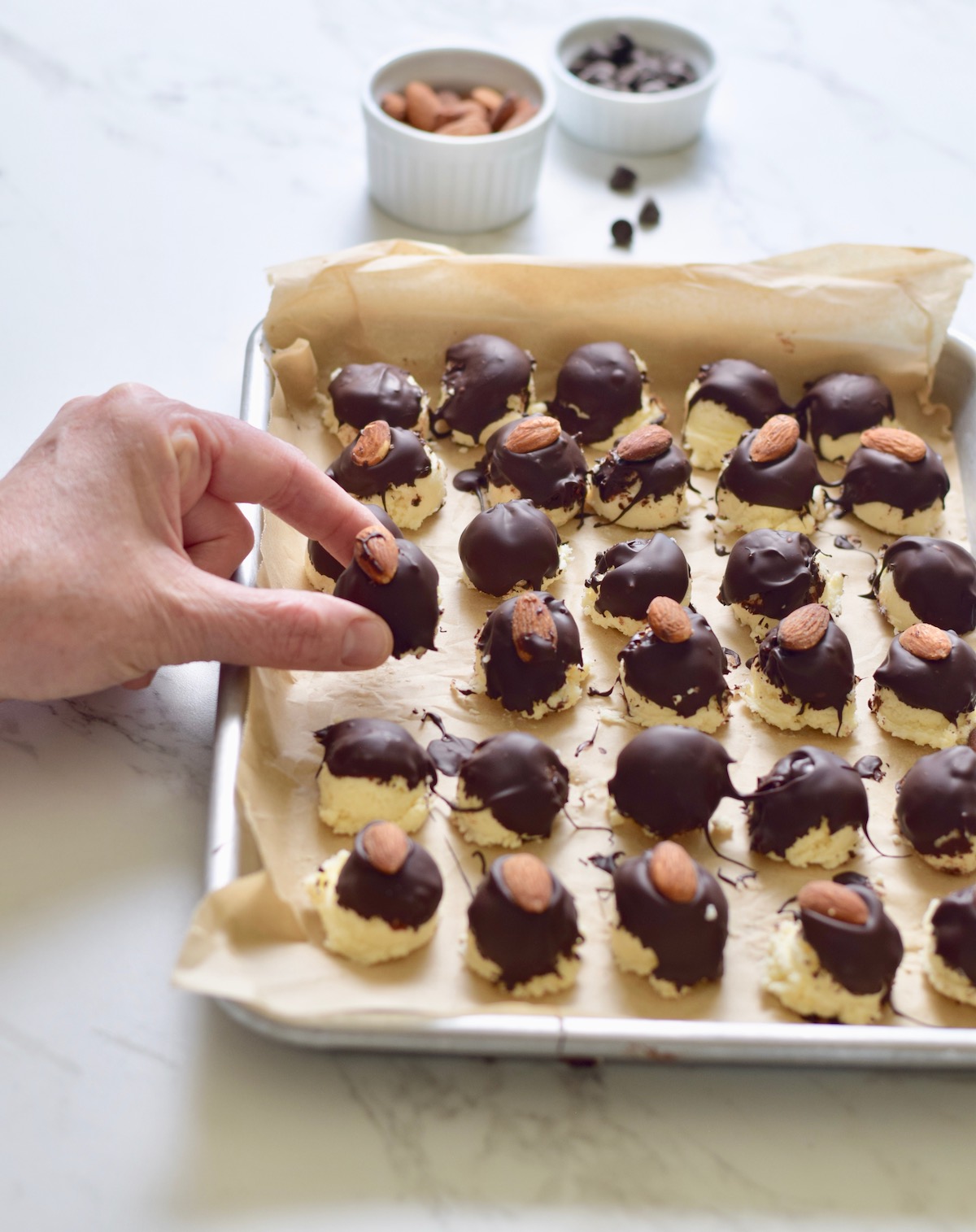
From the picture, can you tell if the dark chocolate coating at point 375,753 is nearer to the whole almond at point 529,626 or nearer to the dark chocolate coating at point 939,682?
the whole almond at point 529,626

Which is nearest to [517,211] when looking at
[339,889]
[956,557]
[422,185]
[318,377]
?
[422,185]

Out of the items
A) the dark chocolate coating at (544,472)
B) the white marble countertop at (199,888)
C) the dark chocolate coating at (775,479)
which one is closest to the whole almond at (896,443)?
the dark chocolate coating at (775,479)

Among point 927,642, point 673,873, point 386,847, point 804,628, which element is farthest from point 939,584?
point 386,847

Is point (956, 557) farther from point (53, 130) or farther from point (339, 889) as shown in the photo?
point (53, 130)

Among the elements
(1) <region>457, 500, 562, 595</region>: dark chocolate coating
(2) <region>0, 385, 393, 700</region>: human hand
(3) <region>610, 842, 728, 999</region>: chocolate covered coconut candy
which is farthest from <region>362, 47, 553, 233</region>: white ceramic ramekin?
(3) <region>610, 842, 728, 999</region>: chocolate covered coconut candy

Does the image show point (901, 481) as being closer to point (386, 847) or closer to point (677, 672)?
point (677, 672)

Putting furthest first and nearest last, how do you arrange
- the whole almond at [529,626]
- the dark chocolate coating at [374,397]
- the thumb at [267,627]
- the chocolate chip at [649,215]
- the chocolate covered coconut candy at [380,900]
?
1. the chocolate chip at [649,215]
2. the dark chocolate coating at [374,397]
3. the whole almond at [529,626]
4. the thumb at [267,627]
5. the chocolate covered coconut candy at [380,900]
